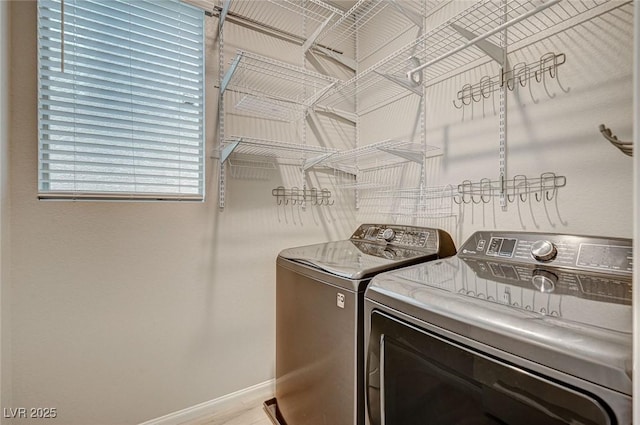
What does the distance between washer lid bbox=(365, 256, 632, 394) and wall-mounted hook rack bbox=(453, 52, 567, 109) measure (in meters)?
0.80

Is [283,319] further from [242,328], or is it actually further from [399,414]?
[399,414]

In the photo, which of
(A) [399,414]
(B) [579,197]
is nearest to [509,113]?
(B) [579,197]

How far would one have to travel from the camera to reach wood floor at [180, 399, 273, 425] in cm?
152

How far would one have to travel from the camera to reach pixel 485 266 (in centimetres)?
105

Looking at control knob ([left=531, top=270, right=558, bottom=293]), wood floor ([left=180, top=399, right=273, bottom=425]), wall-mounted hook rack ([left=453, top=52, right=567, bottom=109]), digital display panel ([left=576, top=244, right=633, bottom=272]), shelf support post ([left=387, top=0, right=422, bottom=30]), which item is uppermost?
shelf support post ([left=387, top=0, right=422, bottom=30])

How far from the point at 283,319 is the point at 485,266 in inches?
39.9

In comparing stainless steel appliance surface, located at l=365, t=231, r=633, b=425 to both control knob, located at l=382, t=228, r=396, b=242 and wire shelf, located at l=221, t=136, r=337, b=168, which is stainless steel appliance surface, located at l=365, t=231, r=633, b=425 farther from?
wire shelf, located at l=221, t=136, r=337, b=168

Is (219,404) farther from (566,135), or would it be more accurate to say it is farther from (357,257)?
(566,135)

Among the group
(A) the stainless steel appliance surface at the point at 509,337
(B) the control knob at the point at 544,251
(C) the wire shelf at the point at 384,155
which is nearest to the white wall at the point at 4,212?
(A) the stainless steel appliance surface at the point at 509,337

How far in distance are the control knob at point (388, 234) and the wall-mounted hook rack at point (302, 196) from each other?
54cm

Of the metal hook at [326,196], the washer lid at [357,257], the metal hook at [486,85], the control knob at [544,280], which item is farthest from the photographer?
the metal hook at [326,196]

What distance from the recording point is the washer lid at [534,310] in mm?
483

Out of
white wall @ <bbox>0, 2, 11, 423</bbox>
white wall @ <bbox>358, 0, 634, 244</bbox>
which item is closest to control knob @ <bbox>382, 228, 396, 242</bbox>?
white wall @ <bbox>358, 0, 634, 244</bbox>

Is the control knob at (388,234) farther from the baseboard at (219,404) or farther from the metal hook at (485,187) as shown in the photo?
the baseboard at (219,404)
